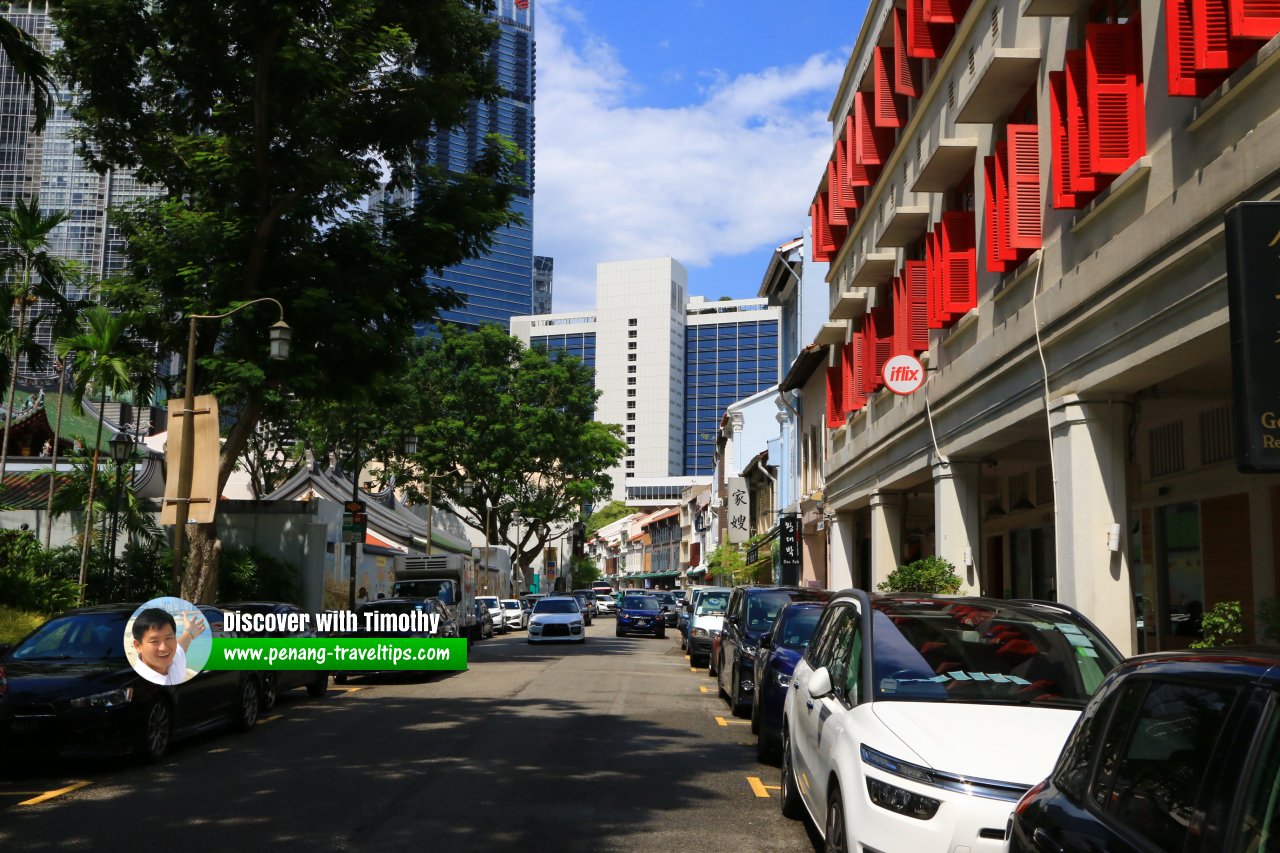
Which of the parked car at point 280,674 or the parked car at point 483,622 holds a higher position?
the parked car at point 280,674

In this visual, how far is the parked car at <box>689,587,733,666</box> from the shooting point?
26406mm

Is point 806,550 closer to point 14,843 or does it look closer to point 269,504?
point 269,504

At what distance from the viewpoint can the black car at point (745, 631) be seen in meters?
15.7

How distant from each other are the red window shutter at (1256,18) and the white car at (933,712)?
4.45 meters

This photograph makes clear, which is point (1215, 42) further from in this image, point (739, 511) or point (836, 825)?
point (739, 511)

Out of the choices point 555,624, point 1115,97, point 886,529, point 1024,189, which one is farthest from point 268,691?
point 555,624

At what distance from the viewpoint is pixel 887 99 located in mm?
21984

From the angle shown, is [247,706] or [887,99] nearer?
[247,706]

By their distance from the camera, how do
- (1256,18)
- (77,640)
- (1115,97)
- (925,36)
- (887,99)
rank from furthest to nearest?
(887,99), (925,36), (77,640), (1115,97), (1256,18)

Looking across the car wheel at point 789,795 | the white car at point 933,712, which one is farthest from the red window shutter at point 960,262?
the car wheel at point 789,795

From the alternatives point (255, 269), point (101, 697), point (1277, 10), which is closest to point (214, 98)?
point (255, 269)

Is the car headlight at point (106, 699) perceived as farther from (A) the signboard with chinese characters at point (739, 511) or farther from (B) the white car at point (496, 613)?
(A) the signboard with chinese characters at point (739, 511)

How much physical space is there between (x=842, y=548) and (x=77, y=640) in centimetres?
2180

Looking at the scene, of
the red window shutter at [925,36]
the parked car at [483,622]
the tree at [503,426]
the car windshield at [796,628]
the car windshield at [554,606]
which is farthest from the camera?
the tree at [503,426]
